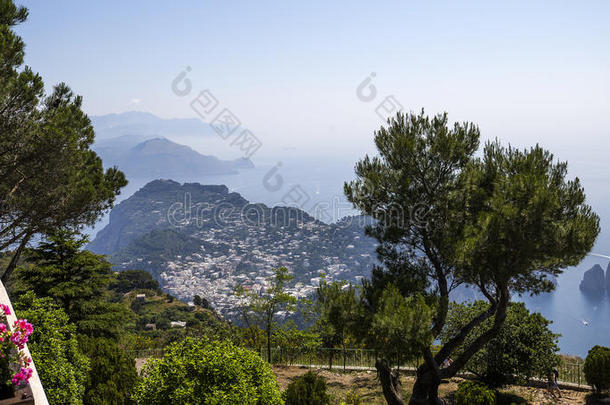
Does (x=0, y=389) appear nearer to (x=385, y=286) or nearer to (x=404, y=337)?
(x=404, y=337)

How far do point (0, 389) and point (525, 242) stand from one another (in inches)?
341

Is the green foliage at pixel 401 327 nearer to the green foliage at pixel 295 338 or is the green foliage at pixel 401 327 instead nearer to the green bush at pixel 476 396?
the green bush at pixel 476 396

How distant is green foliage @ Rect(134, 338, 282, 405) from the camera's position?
240 inches

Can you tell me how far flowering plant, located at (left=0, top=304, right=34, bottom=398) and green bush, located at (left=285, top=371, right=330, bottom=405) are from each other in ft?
14.9

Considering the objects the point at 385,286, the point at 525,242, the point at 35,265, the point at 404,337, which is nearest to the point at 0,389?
the point at 404,337

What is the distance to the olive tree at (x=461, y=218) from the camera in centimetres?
800

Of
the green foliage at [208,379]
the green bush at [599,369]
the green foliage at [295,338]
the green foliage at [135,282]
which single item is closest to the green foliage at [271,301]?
the green foliage at [295,338]

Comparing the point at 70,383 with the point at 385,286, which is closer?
the point at 70,383

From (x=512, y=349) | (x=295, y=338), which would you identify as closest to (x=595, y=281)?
(x=295, y=338)

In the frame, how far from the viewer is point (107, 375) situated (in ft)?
30.8

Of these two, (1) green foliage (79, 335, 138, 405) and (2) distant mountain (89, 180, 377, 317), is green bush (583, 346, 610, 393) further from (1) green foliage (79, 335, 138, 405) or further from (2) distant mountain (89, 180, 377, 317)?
(2) distant mountain (89, 180, 377, 317)

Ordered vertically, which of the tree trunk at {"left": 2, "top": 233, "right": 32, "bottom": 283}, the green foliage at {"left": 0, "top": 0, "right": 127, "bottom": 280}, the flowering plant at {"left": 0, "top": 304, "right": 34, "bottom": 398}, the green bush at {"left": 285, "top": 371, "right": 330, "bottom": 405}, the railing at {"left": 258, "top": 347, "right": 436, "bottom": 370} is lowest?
the railing at {"left": 258, "top": 347, "right": 436, "bottom": 370}

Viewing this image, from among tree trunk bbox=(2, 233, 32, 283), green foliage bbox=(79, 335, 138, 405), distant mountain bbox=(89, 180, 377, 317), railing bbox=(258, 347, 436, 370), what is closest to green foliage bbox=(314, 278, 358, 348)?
green foliage bbox=(79, 335, 138, 405)

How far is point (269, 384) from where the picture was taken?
6824mm
